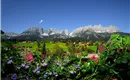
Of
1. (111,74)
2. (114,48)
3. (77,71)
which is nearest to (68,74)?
(77,71)

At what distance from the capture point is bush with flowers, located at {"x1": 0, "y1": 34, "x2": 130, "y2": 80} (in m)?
3.97

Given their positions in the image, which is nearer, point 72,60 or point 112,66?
point 112,66

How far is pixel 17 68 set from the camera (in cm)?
399

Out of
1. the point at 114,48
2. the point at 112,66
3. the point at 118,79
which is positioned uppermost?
the point at 114,48

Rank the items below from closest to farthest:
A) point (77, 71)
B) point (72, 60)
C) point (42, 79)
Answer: point (42, 79) → point (77, 71) → point (72, 60)

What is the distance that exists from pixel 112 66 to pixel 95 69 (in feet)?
1.10

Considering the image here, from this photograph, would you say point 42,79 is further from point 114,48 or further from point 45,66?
point 114,48

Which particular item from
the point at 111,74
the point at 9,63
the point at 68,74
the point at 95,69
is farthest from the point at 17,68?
the point at 111,74

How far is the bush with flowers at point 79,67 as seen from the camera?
3973mm

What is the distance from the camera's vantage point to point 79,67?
424 centimetres

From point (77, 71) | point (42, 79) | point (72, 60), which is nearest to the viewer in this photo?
point (42, 79)

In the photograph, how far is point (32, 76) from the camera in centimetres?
398

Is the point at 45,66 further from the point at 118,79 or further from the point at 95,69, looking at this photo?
the point at 118,79

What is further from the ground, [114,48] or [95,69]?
[114,48]
